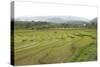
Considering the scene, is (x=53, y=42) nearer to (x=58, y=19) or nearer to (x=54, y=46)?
(x=54, y=46)

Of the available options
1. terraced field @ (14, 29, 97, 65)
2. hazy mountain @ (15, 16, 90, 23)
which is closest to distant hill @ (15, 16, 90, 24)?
hazy mountain @ (15, 16, 90, 23)

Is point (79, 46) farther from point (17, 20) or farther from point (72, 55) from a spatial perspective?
point (17, 20)

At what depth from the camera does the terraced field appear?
1970 millimetres

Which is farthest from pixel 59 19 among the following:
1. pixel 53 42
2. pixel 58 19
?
pixel 53 42

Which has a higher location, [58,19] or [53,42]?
[58,19]

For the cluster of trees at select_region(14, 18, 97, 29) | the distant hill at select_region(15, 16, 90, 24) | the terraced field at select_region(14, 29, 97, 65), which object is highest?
the distant hill at select_region(15, 16, 90, 24)

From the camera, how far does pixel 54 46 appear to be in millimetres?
2115

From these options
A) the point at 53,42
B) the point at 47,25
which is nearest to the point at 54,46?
the point at 53,42

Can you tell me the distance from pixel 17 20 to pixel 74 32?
717 mm

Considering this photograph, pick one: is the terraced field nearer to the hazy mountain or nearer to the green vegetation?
the green vegetation

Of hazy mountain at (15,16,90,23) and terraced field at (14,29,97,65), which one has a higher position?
hazy mountain at (15,16,90,23)

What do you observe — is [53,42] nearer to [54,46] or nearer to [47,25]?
[54,46]

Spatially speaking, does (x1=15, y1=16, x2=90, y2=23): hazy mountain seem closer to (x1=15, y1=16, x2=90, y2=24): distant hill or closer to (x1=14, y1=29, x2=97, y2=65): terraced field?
(x1=15, y1=16, x2=90, y2=24): distant hill
